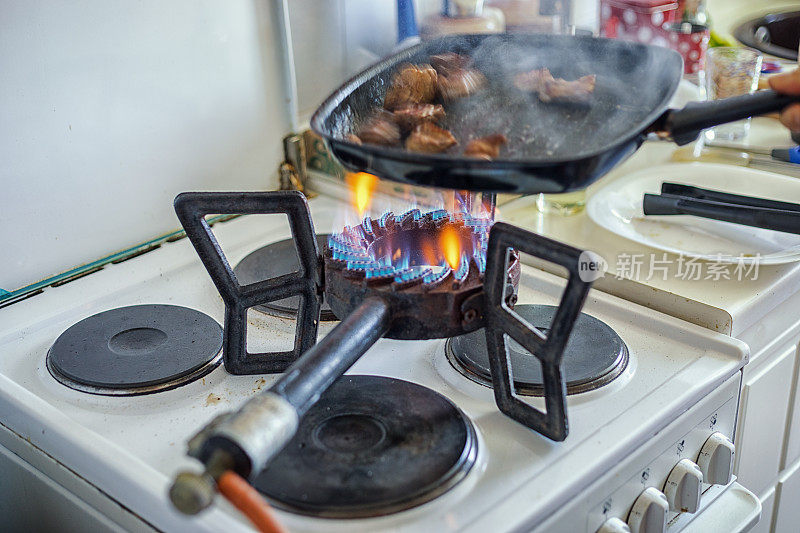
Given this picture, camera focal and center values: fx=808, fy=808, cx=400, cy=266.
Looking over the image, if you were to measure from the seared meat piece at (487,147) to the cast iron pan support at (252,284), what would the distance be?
189 millimetres

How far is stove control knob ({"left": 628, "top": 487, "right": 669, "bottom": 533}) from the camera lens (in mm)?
802

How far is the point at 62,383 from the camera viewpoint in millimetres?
887

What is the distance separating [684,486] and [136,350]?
0.63m

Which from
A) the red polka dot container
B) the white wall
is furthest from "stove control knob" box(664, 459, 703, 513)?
the red polka dot container

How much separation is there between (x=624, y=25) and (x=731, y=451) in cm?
104

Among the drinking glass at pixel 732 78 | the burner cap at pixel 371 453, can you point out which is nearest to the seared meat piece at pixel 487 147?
the burner cap at pixel 371 453

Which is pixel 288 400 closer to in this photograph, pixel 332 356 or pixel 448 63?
pixel 332 356

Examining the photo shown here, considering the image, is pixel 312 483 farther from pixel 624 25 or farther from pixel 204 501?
pixel 624 25

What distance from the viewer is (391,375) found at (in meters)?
0.91

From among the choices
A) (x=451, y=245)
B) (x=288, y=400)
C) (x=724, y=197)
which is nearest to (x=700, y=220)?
(x=724, y=197)

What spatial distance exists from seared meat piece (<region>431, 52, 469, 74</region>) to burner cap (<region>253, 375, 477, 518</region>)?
1.19 feet

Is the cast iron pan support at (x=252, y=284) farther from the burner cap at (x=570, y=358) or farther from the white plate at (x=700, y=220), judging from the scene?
the white plate at (x=700, y=220)

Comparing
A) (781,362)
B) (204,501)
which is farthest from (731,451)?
(204,501)

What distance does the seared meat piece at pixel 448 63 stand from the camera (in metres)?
0.94
